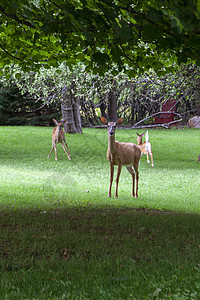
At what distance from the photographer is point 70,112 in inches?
1002

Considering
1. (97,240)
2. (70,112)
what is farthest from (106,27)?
(70,112)

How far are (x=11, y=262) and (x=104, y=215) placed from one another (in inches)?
110

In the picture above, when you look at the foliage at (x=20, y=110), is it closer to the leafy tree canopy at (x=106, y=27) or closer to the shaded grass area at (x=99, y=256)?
the leafy tree canopy at (x=106, y=27)

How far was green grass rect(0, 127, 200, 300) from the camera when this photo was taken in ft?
13.8

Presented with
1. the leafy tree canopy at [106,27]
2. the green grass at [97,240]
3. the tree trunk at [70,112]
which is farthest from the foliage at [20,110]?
the leafy tree canopy at [106,27]

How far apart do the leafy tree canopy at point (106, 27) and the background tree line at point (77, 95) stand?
6.14 metres

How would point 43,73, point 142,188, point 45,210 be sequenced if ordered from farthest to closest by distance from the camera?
point 43,73, point 142,188, point 45,210

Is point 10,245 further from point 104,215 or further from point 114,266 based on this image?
point 104,215

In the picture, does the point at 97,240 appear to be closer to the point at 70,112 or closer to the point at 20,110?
the point at 70,112

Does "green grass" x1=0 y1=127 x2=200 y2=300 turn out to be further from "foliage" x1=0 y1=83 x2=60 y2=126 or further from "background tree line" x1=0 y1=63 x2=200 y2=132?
"foliage" x1=0 y1=83 x2=60 y2=126

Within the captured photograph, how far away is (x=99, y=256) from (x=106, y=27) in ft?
11.6

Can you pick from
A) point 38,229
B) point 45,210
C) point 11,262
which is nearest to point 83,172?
point 45,210

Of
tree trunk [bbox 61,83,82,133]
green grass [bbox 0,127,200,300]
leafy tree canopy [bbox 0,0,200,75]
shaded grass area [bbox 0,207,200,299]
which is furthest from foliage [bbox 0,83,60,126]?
shaded grass area [bbox 0,207,200,299]

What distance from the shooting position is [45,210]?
8.00m
